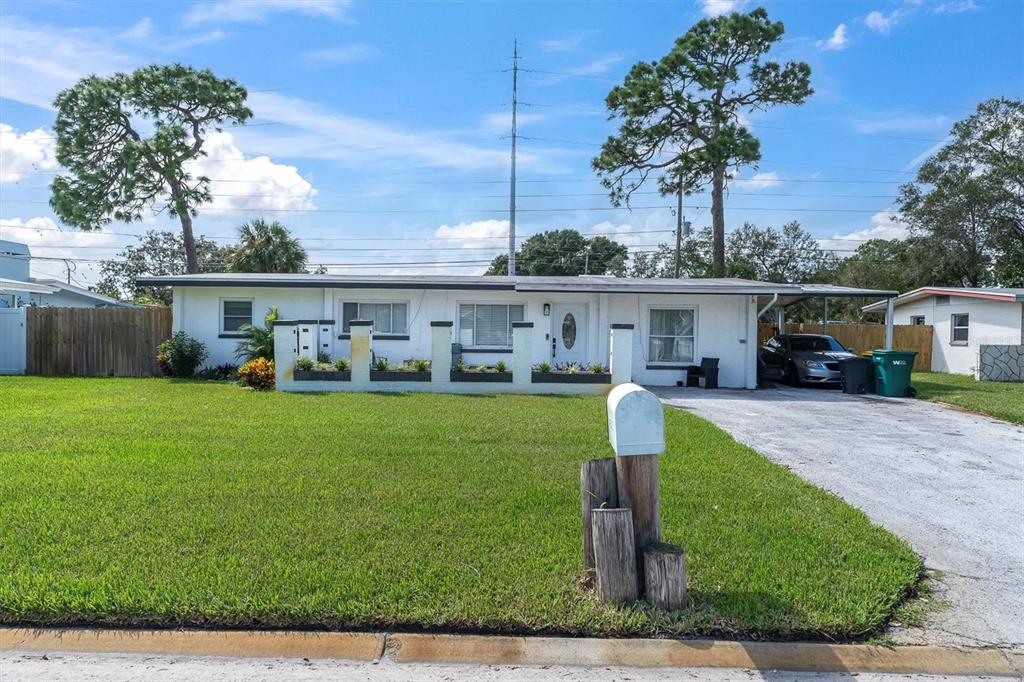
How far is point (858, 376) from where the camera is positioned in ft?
54.7

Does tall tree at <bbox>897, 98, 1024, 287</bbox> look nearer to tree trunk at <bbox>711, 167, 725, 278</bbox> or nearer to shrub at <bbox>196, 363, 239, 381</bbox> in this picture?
tree trunk at <bbox>711, 167, 725, 278</bbox>

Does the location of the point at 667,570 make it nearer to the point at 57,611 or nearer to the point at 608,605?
the point at 608,605

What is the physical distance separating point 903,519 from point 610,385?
8.27 m

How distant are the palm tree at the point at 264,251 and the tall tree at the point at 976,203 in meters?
30.8

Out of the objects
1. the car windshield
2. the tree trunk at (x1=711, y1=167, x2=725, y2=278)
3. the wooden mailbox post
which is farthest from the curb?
the tree trunk at (x1=711, y1=167, x2=725, y2=278)

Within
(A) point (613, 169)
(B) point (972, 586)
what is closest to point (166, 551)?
(B) point (972, 586)

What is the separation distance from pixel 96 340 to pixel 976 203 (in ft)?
123

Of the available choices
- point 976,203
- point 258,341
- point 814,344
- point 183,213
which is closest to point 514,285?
point 258,341

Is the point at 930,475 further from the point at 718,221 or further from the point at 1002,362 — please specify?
the point at 718,221

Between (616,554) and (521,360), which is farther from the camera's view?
(521,360)

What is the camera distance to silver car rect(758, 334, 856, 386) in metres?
18.2

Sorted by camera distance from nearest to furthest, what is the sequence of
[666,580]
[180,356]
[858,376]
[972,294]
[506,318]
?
1. [666,580]
2. [858,376]
3. [180,356]
4. [506,318]
5. [972,294]

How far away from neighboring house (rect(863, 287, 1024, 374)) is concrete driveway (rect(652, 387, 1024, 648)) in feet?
29.3

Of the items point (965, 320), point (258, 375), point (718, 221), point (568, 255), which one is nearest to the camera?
point (258, 375)
